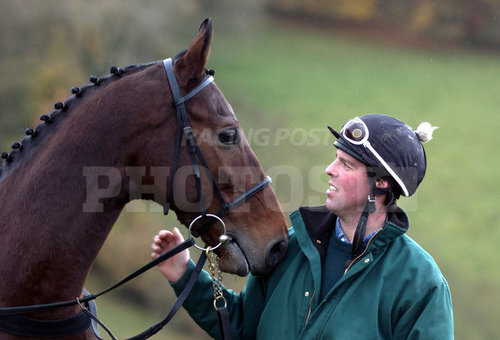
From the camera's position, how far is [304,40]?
13141 millimetres

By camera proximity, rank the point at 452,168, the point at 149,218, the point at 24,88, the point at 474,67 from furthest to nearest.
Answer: the point at 474,67 < the point at 452,168 < the point at 149,218 < the point at 24,88

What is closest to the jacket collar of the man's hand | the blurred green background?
the man's hand

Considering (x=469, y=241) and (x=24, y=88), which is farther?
(x=469, y=241)

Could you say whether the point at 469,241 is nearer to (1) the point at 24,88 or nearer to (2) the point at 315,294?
(1) the point at 24,88

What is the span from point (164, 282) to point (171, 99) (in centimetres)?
668

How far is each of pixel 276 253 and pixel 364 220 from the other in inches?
15.7

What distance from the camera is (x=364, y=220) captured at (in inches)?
99.0

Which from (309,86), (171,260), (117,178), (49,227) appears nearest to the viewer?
(49,227)

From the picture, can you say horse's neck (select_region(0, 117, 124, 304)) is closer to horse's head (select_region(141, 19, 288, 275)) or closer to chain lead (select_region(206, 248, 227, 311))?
horse's head (select_region(141, 19, 288, 275))

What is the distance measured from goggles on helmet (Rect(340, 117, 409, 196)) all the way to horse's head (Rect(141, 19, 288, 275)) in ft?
1.32

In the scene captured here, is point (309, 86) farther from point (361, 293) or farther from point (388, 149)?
point (361, 293)

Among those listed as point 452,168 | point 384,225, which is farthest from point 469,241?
point 384,225

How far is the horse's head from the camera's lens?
2.48m

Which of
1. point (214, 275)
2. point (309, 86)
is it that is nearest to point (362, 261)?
point (214, 275)
